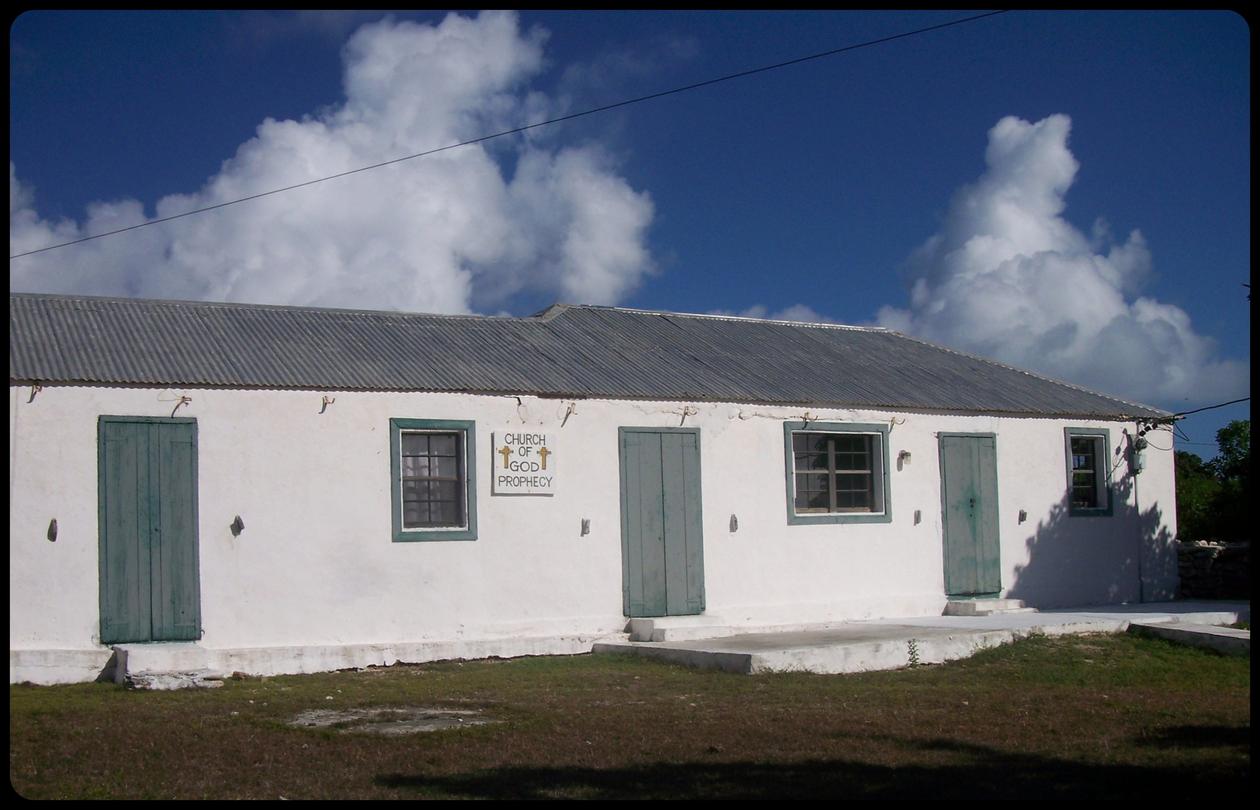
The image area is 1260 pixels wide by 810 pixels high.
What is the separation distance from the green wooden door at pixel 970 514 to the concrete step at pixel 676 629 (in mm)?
4265

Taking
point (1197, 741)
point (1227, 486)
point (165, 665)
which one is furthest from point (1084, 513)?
point (165, 665)

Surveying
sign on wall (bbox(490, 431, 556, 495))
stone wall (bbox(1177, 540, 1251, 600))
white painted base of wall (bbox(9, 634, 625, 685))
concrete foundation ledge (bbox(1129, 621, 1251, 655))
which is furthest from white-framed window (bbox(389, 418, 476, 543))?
stone wall (bbox(1177, 540, 1251, 600))

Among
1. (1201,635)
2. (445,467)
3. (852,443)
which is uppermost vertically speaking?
(852,443)

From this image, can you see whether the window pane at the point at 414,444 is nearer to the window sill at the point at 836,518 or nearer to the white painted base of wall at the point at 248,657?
the white painted base of wall at the point at 248,657

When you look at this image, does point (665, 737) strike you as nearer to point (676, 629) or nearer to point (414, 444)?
point (676, 629)

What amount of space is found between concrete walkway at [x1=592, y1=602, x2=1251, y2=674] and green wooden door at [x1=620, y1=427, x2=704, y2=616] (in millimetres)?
759

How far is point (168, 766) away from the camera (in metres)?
8.66

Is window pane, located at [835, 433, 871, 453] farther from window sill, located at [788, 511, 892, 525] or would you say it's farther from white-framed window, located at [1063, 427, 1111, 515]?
white-framed window, located at [1063, 427, 1111, 515]

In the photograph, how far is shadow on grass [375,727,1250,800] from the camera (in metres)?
7.67

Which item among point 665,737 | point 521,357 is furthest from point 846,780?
point 521,357

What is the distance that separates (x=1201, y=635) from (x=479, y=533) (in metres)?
8.77

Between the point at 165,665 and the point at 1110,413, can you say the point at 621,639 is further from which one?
the point at 1110,413

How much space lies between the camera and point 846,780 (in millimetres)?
8094

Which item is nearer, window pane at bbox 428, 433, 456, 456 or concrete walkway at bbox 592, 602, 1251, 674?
concrete walkway at bbox 592, 602, 1251, 674
